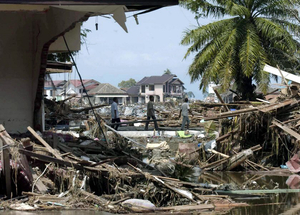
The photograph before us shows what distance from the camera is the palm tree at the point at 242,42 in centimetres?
2470

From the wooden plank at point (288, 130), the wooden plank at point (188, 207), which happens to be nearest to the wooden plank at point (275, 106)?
the wooden plank at point (288, 130)

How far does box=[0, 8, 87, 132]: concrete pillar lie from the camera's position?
39.0ft

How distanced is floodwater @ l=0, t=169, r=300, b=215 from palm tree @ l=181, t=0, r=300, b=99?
38.5 ft

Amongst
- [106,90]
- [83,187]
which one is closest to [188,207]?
[83,187]

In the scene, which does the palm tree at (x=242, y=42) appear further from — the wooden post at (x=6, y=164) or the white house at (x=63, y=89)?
the wooden post at (x=6, y=164)

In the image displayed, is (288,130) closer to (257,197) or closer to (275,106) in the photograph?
(275,106)

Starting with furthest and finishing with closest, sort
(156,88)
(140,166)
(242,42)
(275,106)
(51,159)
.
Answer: (156,88) < (242,42) < (275,106) < (140,166) < (51,159)

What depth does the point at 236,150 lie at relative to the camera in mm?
14742

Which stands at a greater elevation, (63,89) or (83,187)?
(63,89)

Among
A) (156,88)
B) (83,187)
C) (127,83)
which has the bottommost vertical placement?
(83,187)

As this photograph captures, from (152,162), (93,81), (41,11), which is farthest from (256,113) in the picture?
(93,81)

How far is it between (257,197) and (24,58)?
6.77 metres

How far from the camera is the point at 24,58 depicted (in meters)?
12.2

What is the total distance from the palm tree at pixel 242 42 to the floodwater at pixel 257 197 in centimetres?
1175
